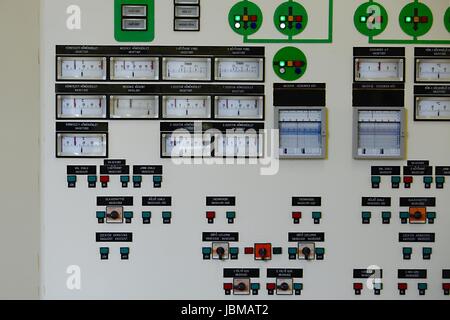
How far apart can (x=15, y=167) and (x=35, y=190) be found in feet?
0.48

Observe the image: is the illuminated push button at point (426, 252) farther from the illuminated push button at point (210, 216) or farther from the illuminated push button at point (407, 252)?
the illuminated push button at point (210, 216)

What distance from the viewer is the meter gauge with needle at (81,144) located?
2.47 metres

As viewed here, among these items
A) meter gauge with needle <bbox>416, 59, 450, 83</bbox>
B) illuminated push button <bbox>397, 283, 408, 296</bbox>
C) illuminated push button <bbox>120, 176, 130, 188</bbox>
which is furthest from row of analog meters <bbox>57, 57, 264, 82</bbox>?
illuminated push button <bbox>397, 283, 408, 296</bbox>

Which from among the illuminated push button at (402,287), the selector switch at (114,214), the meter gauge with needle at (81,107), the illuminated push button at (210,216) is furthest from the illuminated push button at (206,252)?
the illuminated push button at (402,287)

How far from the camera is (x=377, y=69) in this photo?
2.47 m

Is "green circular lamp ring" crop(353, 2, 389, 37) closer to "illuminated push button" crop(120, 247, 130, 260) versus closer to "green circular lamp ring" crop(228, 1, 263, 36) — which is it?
"green circular lamp ring" crop(228, 1, 263, 36)

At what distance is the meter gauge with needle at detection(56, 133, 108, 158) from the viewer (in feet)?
8.11

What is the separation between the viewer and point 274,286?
2465mm

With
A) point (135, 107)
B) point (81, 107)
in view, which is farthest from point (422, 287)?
point (81, 107)

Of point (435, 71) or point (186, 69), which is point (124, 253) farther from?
point (435, 71)

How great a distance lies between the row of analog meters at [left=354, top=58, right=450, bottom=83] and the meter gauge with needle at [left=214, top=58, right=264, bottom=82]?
1.55 ft

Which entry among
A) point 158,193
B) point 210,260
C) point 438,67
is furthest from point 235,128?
point 438,67

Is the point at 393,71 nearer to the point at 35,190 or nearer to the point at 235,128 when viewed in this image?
the point at 235,128

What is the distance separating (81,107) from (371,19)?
1.44 metres
